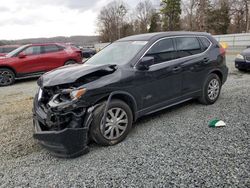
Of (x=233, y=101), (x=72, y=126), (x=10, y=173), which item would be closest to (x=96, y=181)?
(x=72, y=126)

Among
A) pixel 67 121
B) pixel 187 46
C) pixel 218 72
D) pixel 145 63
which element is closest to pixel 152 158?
pixel 67 121

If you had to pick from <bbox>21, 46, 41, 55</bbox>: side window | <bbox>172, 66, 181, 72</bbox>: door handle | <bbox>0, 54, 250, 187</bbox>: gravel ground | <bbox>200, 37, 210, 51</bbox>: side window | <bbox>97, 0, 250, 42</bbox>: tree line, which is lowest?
<bbox>0, 54, 250, 187</bbox>: gravel ground

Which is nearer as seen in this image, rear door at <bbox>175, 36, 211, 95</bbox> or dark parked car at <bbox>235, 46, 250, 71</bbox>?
rear door at <bbox>175, 36, 211, 95</bbox>

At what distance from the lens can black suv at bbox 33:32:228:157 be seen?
3.18 m

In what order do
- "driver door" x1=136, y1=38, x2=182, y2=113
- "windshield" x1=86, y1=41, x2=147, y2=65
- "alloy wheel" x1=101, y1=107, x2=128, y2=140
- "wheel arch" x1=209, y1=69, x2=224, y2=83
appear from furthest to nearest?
"wheel arch" x1=209, y1=69, x2=224, y2=83
"windshield" x1=86, y1=41, x2=147, y2=65
"driver door" x1=136, y1=38, x2=182, y2=113
"alloy wheel" x1=101, y1=107, x2=128, y2=140

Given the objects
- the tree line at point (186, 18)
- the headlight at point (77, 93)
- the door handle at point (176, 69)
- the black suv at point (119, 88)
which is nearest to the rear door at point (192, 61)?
the black suv at point (119, 88)

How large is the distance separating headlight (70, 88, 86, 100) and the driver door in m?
1.03

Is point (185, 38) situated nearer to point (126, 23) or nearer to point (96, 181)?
point (96, 181)

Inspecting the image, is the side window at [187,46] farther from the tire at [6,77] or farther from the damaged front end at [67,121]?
the tire at [6,77]

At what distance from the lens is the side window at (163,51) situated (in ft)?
13.6

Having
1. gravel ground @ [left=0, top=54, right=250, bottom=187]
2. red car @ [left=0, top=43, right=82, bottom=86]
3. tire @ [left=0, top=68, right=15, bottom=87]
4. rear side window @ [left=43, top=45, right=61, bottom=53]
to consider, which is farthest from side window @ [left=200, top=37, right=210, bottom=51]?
tire @ [left=0, top=68, right=15, bottom=87]

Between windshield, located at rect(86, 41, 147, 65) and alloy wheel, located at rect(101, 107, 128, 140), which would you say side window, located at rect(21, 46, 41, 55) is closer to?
windshield, located at rect(86, 41, 147, 65)

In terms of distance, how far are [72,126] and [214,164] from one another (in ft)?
6.27

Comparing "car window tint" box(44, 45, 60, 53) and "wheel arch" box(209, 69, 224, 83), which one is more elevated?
"car window tint" box(44, 45, 60, 53)
